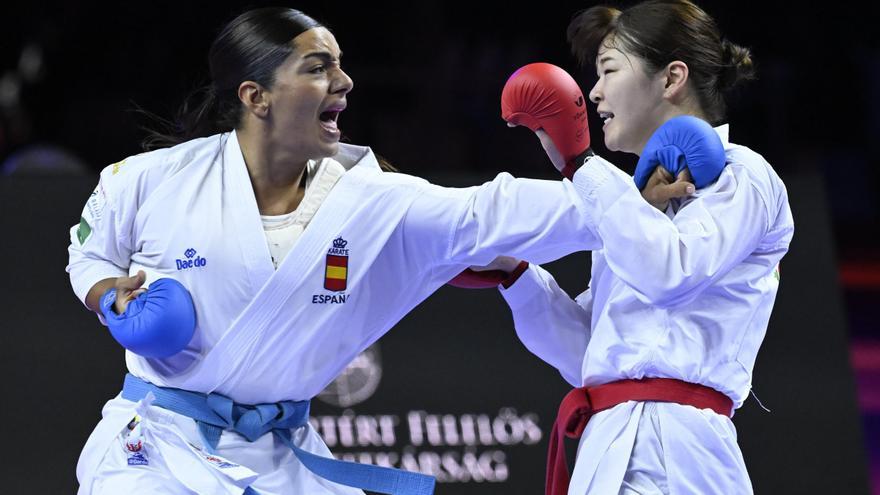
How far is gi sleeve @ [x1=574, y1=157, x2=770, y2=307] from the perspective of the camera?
8.34 feet

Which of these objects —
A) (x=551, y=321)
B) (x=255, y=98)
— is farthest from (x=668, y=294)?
(x=255, y=98)

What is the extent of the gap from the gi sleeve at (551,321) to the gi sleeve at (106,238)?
1.00 metres

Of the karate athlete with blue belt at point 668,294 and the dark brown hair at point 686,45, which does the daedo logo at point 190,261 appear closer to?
the karate athlete with blue belt at point 668,294

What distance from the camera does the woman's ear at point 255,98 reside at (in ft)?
10.3

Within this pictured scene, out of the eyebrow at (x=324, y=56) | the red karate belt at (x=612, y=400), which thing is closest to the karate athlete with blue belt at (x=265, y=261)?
the eyebrow at (x=324, y=56)

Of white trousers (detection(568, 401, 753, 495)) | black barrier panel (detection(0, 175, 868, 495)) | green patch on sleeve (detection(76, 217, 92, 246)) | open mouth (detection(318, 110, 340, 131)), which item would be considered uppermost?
open mouth (detection(318, 110, 340, 131))

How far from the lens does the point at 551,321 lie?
310 centimetres

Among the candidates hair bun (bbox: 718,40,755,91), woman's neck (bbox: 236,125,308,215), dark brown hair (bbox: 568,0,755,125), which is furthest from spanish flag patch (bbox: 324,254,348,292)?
hair bun (bbox: 718,40,755,91)

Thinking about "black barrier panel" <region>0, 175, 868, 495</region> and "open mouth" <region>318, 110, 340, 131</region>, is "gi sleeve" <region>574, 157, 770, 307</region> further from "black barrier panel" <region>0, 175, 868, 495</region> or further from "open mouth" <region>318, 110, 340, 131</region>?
"black barrier panel" <region>0, 175, 868, 495</region>

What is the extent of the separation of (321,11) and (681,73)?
392 cm

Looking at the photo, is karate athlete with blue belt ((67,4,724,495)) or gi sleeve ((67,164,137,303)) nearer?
karate athlete with blue belt ((67,4,724,495))

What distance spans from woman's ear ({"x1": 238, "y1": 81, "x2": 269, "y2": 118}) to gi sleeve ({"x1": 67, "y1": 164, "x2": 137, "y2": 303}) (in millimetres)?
379
